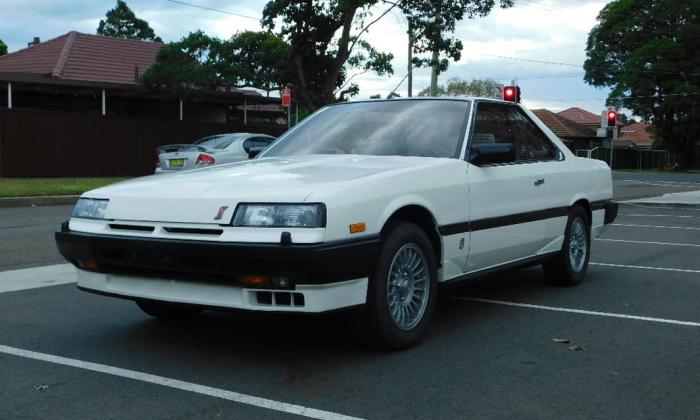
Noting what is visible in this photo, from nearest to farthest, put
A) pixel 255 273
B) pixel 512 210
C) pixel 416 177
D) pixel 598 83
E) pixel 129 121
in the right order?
pixel 255 273, pixel 416 177, pixel 512 210, pixel 129 121, pixel 598 83

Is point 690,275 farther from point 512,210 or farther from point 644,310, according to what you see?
point 512,210

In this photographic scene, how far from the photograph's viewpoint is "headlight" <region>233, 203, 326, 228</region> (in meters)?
3.95

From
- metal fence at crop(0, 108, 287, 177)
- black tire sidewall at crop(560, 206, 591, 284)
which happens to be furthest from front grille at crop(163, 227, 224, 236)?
metal fence at crop(0, 108, 287, 177)

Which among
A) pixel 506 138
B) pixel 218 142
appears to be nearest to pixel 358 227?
pixel 506 138

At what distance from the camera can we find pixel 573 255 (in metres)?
6.88

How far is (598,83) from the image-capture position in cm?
5825

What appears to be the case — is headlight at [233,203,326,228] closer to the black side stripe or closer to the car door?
the black side stripe

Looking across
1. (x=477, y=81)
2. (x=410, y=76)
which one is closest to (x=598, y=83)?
(x=477, y=81)

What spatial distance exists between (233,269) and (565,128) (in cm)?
6896

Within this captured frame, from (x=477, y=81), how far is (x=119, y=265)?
78.0 meters

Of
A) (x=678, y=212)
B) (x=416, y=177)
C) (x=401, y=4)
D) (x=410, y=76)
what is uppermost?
(x=401, y=4)

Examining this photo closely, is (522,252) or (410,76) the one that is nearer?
(522,252)

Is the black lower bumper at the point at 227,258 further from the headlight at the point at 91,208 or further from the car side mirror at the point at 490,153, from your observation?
the car side mirror at the point at 490,153

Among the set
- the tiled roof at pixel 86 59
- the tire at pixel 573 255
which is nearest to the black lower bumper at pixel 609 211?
the tire at pixel 573 255
